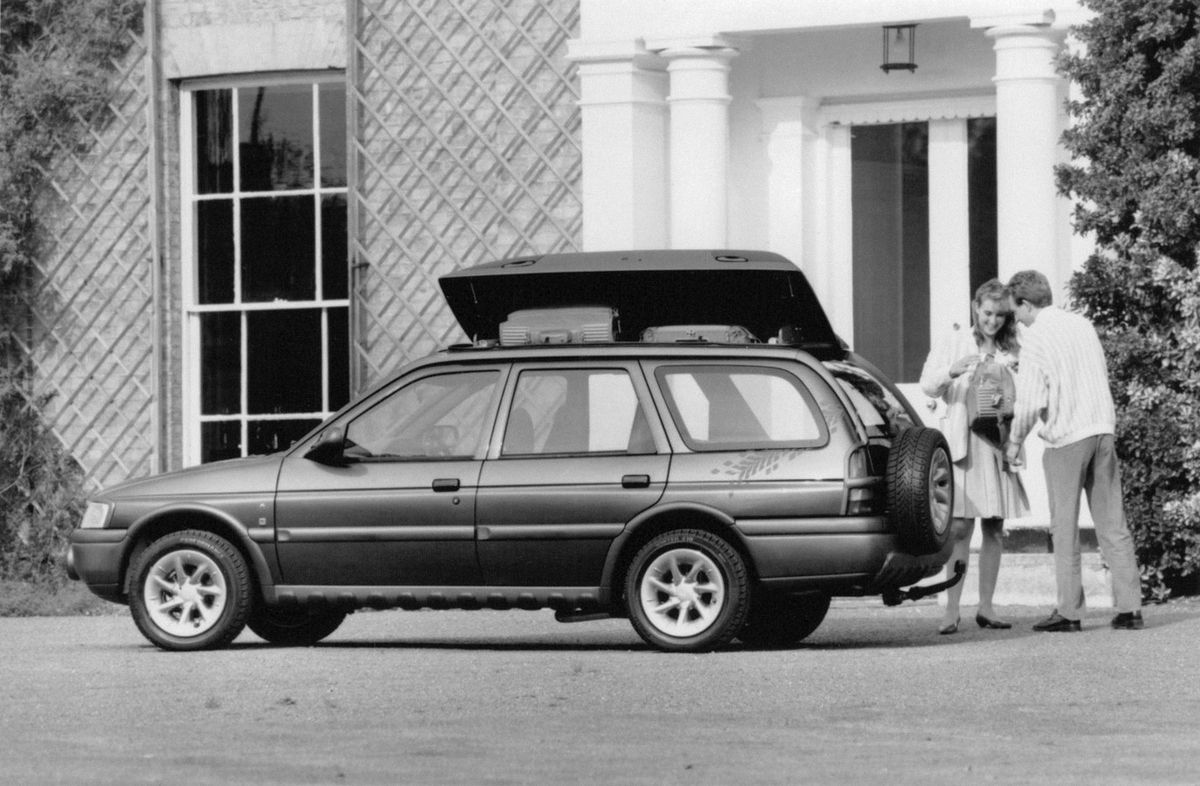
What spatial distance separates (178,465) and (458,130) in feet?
10.8

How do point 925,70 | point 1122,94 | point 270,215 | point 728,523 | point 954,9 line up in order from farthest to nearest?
point 270,215
point 925,70
point 954,9
point 1122,94
point 728,523

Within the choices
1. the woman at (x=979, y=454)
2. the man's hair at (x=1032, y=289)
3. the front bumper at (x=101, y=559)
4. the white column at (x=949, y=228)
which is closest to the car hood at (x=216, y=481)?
the front bumper at (x=101, y=559)

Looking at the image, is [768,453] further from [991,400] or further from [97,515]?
[97,515]

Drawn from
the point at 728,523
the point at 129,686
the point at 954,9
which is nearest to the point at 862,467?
the point at 728,523

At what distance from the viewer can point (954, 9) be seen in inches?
584

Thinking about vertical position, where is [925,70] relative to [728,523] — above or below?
above

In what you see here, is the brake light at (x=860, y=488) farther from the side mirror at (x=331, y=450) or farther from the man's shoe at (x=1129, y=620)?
the side mirror at (x=331, y=450)

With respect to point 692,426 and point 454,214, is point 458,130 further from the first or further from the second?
point 692,426

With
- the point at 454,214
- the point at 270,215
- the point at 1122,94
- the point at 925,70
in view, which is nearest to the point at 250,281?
the point at 270,215

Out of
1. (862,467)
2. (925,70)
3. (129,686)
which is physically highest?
(925,70)

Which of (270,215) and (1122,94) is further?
(270,215)

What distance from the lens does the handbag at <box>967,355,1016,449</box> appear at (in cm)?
1146

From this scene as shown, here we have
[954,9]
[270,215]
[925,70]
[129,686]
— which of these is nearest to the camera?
[129,686]

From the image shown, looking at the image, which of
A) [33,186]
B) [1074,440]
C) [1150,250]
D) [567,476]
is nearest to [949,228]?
[1150,250]
